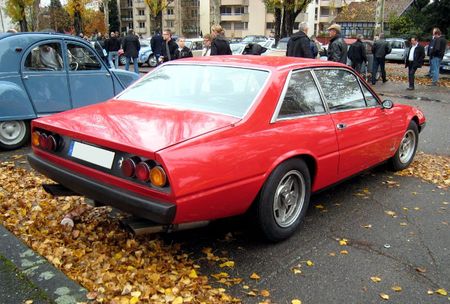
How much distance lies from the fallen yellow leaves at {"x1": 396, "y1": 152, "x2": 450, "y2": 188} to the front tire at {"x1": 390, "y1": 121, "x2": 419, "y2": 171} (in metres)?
0.11

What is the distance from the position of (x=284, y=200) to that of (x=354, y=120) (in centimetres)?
130

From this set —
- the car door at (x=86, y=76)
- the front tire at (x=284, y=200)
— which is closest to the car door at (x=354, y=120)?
the front tire at (x=284, y=200)

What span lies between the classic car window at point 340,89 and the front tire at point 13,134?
4718mm

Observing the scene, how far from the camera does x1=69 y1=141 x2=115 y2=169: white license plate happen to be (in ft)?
10.2

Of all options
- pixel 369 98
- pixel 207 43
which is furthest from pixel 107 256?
pixel 207 43

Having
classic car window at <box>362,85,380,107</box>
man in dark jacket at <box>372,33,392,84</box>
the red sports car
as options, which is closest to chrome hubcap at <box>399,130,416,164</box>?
classic car window at <box>362,85,380,107</box>

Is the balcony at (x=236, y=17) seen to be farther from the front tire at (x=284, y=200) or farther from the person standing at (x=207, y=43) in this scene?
the front tire at (x=284, y=200)

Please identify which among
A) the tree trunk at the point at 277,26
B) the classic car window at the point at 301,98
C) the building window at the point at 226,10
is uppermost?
the building window at the point at 226,10

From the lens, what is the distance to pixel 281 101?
3.71 meters

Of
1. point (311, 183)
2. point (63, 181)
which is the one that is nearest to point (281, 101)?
point (311, 183)

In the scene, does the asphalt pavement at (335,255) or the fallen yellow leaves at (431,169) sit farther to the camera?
the fallen yellow leaves at (431,169)

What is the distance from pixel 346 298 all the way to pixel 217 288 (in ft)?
2.87

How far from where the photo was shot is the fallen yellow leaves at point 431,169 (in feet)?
18.4

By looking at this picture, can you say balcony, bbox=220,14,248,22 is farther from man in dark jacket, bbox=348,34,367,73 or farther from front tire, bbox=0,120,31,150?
front tire, bbox=0,120,31,150
